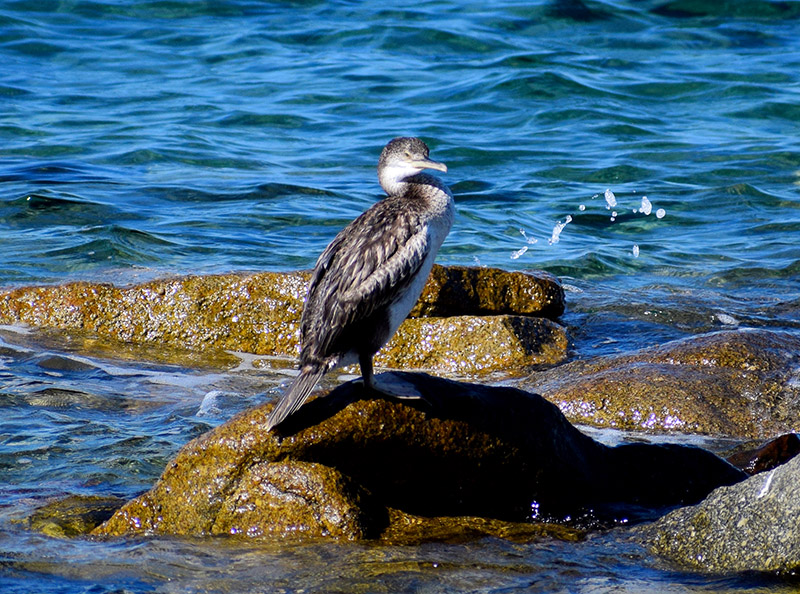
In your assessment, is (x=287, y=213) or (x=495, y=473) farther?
(x=287, y=213)

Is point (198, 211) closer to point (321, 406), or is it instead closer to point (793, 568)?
point (321, 406)

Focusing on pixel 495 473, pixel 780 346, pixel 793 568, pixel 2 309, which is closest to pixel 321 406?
pixel 495 473

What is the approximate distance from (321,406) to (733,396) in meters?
2.75

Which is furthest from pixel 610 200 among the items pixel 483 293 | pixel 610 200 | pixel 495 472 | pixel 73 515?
pixel 73 515

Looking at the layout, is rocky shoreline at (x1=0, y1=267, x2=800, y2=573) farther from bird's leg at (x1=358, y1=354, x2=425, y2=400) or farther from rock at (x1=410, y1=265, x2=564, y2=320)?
rock at (x1=410, y1=265, x2=564, y2=320)

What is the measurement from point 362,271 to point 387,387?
0.53 m

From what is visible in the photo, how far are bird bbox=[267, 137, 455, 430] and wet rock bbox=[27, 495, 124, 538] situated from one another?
0.97 metres

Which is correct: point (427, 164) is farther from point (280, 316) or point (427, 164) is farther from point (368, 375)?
point (280, 316)

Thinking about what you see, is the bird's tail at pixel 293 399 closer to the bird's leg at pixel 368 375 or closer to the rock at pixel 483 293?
the bird's leg at pixel 368 375

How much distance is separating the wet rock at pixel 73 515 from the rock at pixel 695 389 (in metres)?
2.71

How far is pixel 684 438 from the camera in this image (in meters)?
6.04

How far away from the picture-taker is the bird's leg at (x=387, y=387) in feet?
15.6

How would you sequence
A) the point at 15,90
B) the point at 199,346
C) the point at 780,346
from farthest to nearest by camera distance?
1. the point at 15,90
2. the point at 199,346
3. the point at 780,346

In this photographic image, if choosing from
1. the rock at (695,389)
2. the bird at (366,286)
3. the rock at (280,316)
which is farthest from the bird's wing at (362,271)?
the rock at (280,316)
